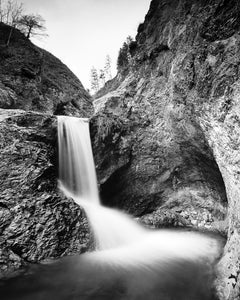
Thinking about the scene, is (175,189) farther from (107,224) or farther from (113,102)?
(113,102)

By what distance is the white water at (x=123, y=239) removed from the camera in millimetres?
5984

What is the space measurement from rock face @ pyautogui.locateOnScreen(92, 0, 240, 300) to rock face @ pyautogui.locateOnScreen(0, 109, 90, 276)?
3118mm

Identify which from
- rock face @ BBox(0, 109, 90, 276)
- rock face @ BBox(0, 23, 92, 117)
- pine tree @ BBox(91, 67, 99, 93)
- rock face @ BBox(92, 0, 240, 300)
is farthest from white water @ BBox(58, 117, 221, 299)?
pine tree @ BBox(91, 67, 99, 93)

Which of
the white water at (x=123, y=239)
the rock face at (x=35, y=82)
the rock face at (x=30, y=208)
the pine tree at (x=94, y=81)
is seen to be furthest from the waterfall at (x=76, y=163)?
the pine tree at (x=94, y=81)

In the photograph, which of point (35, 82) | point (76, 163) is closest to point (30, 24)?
point (35, 82)

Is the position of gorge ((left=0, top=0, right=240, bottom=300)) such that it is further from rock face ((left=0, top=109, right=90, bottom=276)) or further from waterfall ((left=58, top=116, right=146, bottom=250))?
waterfall ((left=58, top=116, right=146, bottom=250))

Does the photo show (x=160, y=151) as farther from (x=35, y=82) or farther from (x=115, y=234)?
(x=35, y=82)

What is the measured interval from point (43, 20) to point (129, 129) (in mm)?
23522

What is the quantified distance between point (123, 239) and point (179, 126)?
220 inches

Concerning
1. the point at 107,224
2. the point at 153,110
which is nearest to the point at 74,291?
the point at 107,224

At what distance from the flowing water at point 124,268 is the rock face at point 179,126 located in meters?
1.20

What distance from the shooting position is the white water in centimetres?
598

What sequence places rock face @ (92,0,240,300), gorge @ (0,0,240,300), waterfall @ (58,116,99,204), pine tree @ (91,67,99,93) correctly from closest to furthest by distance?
gorge @ (0,0,240,300), rock face @ (92,0,240,300), waterfall @ (58,116,99,204), pine tree @ (91,67,99,93)

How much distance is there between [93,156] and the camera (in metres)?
11.0
